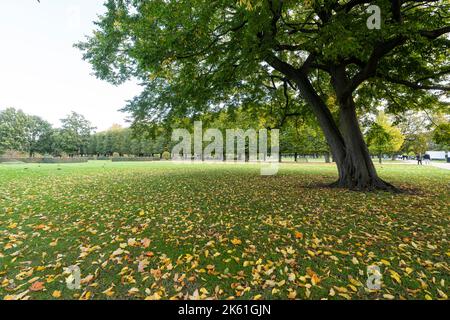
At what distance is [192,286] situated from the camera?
335 centimetres

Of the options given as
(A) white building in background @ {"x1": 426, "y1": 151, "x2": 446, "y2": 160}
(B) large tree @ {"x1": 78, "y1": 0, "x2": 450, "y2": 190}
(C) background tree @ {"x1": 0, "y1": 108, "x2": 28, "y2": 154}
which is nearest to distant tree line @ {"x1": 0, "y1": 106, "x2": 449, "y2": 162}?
(C) background tree @ {"x1": 0, "y1": 108, "x2": 28, "y2": 154}

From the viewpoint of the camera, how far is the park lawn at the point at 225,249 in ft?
10.8

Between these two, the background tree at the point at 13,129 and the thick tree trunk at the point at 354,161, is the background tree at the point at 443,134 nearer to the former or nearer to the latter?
the thick tree trunk at the point at 354,161

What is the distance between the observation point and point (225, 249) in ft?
14.4

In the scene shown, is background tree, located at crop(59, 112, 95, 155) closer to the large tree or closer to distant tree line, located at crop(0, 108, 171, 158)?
distant tree line, located at crop(0, 108, 171, 158)

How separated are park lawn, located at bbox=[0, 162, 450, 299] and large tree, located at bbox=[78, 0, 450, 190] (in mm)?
4397

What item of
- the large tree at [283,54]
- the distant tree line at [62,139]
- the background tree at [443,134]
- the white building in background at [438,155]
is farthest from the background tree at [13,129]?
the white building in background at [438,155]

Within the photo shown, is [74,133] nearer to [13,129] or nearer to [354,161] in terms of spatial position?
[13,129]

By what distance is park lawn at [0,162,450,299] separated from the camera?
3.29 metres

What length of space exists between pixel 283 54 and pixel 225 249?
1131 cm

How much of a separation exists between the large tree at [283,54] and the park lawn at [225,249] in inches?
173

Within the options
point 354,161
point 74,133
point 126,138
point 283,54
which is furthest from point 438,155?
point 74,133

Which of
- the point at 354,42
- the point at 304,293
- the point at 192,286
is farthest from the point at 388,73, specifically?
the point at 192,286

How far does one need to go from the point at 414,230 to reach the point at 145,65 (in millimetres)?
8092
